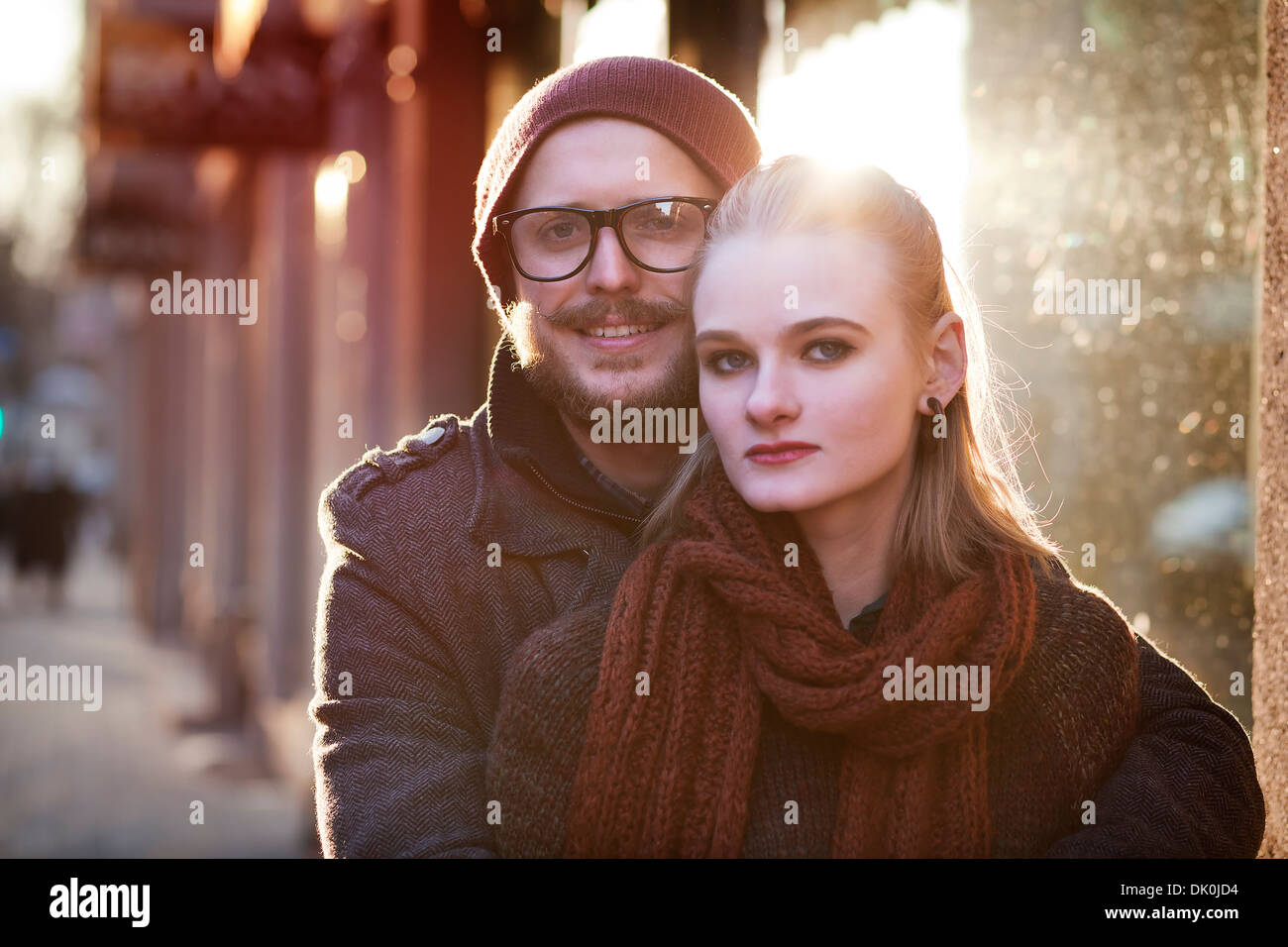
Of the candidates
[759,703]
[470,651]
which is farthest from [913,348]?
[470,651]

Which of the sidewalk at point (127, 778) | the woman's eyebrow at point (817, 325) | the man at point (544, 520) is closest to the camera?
the woman's eyebrow at point (817, 325)

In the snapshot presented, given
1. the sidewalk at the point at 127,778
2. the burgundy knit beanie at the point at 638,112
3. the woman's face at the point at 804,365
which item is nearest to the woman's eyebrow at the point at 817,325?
the woman's face at the point at 804,365

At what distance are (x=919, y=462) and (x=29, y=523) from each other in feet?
50.7

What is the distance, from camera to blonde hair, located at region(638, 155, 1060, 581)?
83.0 inches

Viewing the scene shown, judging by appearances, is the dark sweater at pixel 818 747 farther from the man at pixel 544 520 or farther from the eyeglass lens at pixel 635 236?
the eyeglass lens at pixel 635 236

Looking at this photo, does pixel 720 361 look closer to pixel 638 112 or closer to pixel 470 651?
pixel 638 112

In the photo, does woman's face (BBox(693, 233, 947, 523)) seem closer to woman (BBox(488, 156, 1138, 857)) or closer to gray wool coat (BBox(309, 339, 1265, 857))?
woman (BBox(488, 156, 1138, 857))

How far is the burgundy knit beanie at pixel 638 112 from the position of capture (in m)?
2.30

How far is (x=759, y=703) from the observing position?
2.13 metres

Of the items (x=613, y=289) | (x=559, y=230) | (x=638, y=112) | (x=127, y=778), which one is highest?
(x=638, y=112)

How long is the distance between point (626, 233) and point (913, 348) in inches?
20.2

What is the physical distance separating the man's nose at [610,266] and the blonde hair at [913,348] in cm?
11

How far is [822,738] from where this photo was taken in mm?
2145

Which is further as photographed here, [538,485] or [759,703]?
[538,485]
